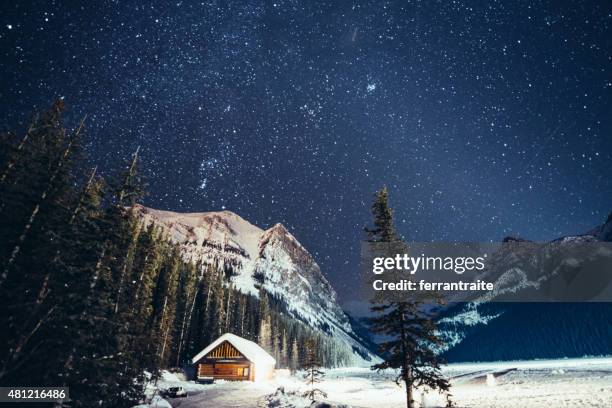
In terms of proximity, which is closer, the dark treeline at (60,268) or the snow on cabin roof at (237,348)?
the dark treeline at (60,268)

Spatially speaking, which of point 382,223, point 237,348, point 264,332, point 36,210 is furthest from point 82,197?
point 264,332

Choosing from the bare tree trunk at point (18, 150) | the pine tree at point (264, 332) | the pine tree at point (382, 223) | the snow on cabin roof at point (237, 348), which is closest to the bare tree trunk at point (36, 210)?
the bare tree trunk at point (18, 150)

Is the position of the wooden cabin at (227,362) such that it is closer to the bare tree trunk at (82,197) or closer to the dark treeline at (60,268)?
the dark treeline at (60,268)

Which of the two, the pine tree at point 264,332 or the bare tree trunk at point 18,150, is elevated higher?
the bare tree trunk at point 18,150

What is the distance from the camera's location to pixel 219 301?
63625mm

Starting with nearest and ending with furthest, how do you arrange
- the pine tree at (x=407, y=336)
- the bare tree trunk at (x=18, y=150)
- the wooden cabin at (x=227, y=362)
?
1. the bare tree trunk at (x=18, y=150)
2. the pine tree at (x=407, y=336)
3. the wooden cabin at (x=227, y=362)

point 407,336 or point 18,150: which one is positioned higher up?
point 18,150

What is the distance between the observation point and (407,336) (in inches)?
733

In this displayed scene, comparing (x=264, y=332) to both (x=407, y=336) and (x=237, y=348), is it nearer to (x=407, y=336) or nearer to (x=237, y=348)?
(x=237, y=348)

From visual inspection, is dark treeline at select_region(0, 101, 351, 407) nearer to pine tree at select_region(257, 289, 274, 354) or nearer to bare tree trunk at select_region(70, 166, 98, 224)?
bare tree trunk at select_region(70, 166, 98, 224)

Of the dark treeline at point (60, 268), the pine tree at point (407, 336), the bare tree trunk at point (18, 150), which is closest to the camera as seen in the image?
the dark treeline at point (60, 268)

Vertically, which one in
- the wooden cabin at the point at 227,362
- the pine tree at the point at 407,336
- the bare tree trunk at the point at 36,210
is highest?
the bare tree trunk at the point at 36,210

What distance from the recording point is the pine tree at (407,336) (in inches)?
696

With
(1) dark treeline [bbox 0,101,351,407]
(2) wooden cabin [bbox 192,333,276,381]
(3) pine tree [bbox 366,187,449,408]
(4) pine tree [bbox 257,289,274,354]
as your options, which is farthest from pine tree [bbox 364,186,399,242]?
(4) pine tree [bbox 257,289,274,354]
